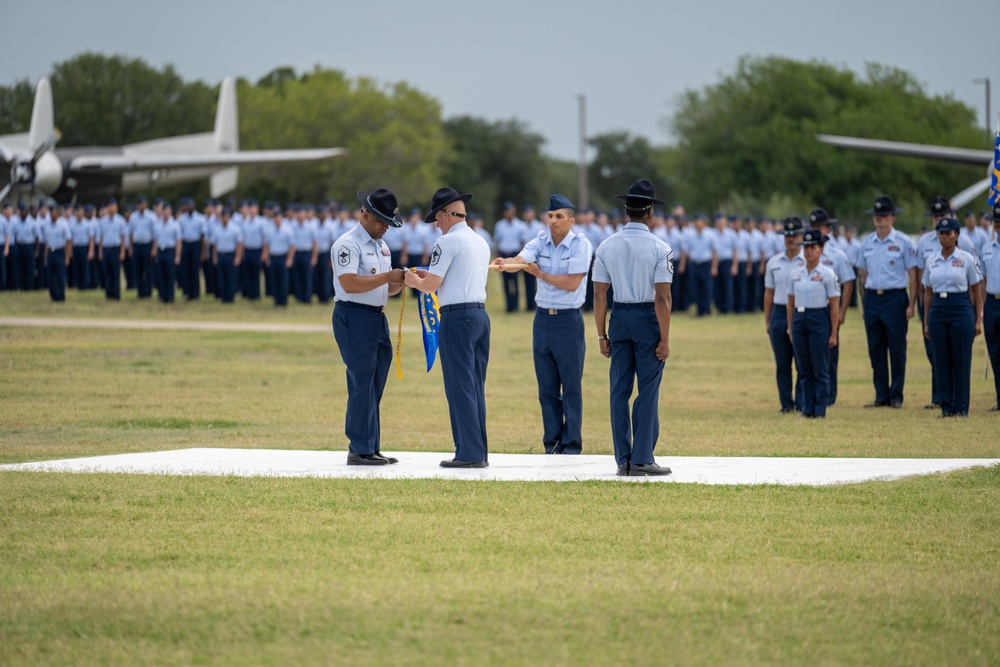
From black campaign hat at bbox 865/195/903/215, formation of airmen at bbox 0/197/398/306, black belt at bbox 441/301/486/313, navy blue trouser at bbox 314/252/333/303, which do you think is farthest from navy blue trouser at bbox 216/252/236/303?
black belt at bbox 441/301/486/313

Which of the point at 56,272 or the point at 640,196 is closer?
the point at 640,196

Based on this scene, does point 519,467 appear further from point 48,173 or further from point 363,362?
point 48,173

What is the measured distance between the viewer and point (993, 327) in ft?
43.9

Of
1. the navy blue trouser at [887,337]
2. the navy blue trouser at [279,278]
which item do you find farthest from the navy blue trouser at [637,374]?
the navy blue trouser at [279,278]

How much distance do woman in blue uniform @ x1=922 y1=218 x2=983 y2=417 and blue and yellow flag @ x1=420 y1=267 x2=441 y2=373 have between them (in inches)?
231

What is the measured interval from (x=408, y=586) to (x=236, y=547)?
1196 mm

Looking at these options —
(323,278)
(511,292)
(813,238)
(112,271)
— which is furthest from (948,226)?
(112,271)

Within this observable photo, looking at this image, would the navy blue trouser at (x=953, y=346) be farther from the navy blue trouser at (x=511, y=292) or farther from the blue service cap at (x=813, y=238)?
the navy blue trouser at (x=511, y=292)

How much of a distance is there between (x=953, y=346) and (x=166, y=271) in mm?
20967

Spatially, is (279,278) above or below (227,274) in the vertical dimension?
below

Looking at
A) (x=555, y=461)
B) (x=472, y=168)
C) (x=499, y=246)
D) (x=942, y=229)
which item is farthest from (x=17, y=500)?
(x=472, y=168)

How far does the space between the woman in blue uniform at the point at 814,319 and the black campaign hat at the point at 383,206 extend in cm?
537

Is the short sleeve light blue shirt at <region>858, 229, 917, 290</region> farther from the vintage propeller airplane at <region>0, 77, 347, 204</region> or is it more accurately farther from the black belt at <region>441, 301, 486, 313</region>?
the vintage propeller airplane at <region>0, 77, 347, 204</region>

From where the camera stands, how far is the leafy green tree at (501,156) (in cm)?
9794
